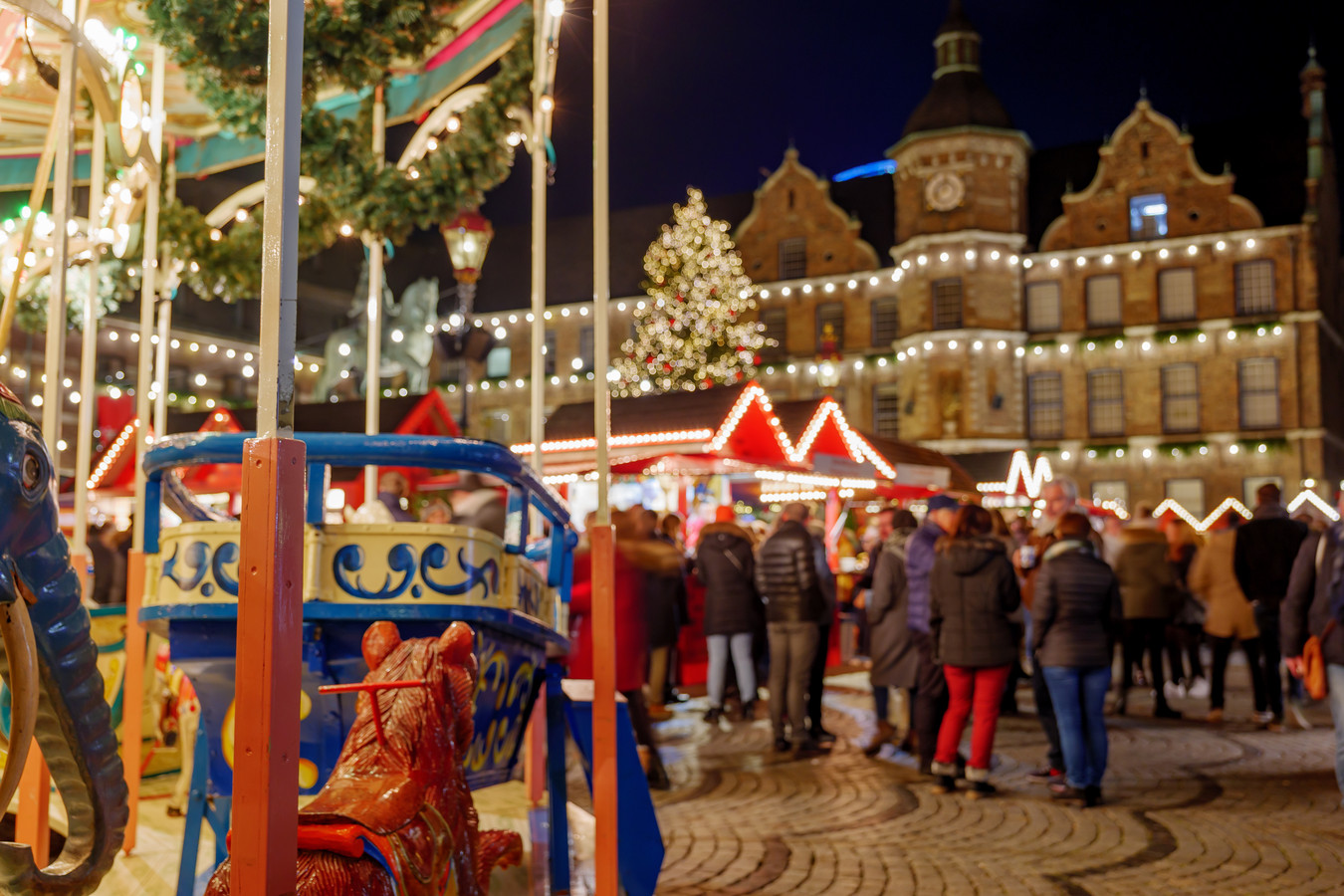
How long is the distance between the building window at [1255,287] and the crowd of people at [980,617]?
23.3 metres

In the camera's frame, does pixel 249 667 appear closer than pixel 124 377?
Yes

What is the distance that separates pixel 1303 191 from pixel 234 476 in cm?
3038

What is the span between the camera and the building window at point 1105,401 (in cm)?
3399

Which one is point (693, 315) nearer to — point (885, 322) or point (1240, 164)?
point (885, 322)

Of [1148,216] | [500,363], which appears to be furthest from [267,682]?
[500,363]

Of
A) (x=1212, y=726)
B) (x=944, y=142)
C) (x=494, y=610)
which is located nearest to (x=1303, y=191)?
(x=944, y=142)

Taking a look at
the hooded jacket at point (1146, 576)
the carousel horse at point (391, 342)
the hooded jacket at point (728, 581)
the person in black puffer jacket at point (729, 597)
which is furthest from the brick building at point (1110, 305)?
the hooded jacket at point (728, 581)

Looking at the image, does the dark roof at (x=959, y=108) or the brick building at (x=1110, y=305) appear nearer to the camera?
the brick building at (x=1110, y=305)

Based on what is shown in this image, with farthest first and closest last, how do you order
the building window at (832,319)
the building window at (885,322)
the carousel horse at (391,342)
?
the building window at (832,319) < the building window at (885,322) < the carousel horse at (391,342)

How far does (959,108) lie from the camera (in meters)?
34.3

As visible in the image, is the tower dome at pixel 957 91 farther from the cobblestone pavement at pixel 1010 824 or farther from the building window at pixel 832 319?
the cobblestone pavement at pixel 1010 824

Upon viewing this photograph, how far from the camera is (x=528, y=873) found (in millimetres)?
4918

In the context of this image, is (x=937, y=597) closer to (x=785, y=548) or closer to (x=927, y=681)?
(x=927, y=681)

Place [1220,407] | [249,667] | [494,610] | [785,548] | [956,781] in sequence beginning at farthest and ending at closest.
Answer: [1220,407], [785,548], [956,781], [494,610], [249,667]
